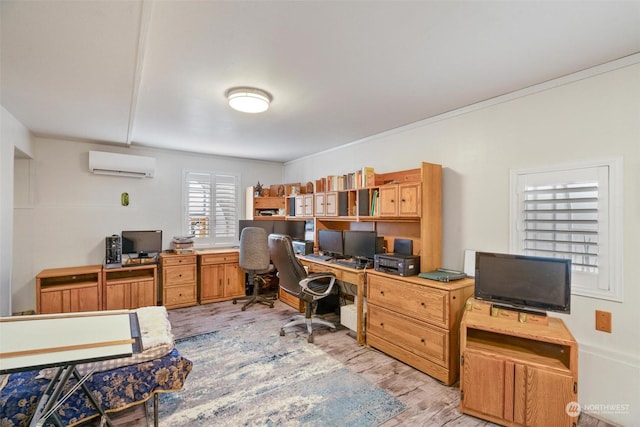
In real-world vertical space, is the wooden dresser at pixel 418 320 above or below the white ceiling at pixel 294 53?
below

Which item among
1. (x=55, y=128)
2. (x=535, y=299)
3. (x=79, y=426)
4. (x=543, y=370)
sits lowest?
(x=79, y=426)

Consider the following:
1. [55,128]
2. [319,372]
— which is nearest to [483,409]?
[319,372]

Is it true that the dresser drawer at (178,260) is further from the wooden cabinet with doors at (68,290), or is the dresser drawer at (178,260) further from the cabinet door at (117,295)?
the wooden cabinet with doors at (68,290)

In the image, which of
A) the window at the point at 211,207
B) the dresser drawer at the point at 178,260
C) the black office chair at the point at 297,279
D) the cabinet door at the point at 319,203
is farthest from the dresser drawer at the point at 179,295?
the cabinet door at the point at 319,203

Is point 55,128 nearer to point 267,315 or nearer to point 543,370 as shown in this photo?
point 267,315

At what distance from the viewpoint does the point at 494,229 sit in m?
2.61

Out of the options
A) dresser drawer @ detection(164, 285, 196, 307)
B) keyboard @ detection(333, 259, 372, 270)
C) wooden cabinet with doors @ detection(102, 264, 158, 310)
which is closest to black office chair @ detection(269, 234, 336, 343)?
keyboard @ detection(333, 259, 372, 270)

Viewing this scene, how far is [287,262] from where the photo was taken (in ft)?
10.6

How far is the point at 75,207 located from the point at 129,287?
1.39m

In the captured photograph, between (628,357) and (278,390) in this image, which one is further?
(278,390)

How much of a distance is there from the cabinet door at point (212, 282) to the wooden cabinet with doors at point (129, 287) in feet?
2.13

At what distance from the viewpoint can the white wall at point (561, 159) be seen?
191cm

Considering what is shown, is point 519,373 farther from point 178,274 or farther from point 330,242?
point 178,274

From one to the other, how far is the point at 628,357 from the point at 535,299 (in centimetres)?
62
